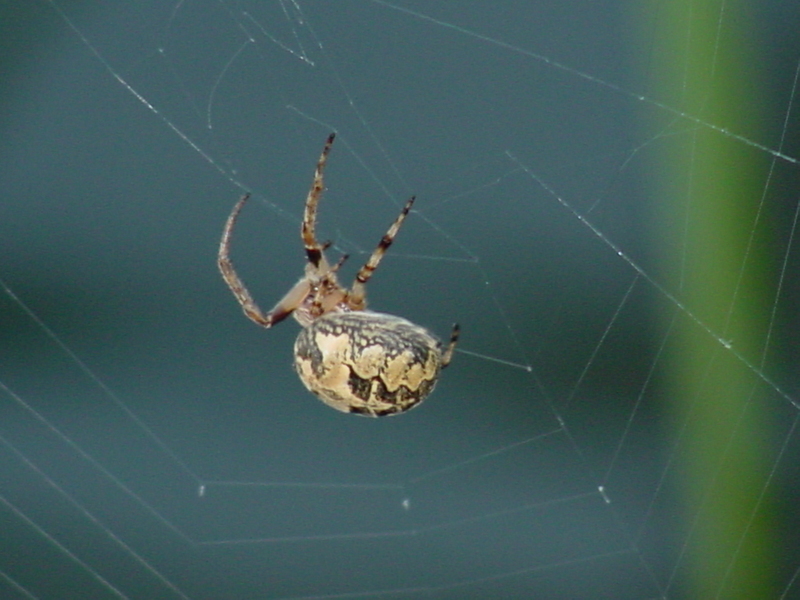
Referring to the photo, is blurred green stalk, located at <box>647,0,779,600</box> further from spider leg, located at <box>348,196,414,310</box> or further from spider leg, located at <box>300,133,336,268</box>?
spider leg, located at <box>300,133,336,268</box>

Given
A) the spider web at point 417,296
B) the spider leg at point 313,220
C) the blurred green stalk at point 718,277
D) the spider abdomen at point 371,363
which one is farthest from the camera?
the spider web at point 417,296

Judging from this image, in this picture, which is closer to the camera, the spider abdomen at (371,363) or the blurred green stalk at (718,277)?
the spider abdomen at (371,363)

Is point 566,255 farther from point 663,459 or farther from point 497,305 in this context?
point 663,459

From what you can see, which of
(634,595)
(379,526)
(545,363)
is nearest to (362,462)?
(379,526)

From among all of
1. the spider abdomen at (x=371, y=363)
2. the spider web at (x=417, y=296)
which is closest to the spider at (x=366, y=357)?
A: the spider abdomen at (x=371, y=363)

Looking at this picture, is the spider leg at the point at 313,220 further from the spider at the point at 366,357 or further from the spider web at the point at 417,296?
the spider web at the point at 417,296

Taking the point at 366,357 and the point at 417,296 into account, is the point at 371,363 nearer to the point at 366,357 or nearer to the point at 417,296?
the point at 366,357
